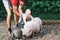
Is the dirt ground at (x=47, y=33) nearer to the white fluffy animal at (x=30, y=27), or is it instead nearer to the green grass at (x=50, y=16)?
the white fluffy animal at (x=30, y=27)

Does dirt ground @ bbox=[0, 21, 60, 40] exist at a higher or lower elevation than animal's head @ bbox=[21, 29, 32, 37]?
lower

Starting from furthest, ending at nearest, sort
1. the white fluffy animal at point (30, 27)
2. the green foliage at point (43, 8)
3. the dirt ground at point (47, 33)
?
the green foliage at point (43, 8) < the dirt ground at point (47, 33) < the white fluffy animal at point (30, 27)

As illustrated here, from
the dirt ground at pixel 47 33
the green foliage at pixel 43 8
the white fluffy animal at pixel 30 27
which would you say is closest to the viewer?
the white fluffy animal at pixel 30 27

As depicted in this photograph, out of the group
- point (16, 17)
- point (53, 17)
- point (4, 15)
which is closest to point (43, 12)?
point (53, 17)

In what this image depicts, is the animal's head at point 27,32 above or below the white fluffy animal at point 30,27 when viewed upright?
below

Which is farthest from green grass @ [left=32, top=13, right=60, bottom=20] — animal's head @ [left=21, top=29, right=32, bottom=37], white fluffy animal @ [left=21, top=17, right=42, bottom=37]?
animal's head @ [left=21, top=29, right=32, bottom=37]

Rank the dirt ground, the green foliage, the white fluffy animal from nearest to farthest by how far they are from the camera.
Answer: the white fluffy animal → the dirt ground → the green foliage

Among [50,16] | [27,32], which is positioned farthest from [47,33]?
[50,16]

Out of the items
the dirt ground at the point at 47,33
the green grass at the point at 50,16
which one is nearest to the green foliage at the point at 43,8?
the green grass at the point at 50,16

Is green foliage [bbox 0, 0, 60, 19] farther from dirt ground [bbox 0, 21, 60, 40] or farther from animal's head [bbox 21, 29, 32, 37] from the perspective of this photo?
animal's head [bbox 21, 29, 32, 37]

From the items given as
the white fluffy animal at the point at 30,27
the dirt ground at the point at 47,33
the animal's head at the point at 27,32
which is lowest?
the dirt ground at the point at 47,33

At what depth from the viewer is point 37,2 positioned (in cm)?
1034

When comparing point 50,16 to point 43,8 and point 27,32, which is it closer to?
point 43,8

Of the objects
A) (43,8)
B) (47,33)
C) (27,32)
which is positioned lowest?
(47,33)
